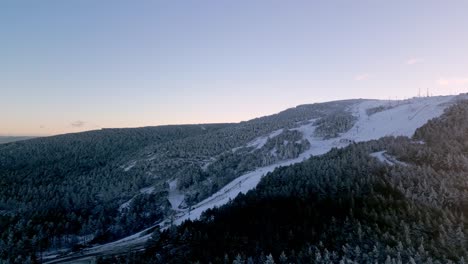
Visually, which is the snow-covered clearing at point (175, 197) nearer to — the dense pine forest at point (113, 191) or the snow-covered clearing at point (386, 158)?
the dense pine forest at point (113, 191)

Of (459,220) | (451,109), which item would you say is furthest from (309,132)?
(459,220)

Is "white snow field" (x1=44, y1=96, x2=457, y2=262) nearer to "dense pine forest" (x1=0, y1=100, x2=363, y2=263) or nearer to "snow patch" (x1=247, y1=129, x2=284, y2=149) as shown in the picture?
"snow patch" (x1=247, y1=129, x2=284, y2=149)

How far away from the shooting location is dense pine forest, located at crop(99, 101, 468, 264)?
205 feet

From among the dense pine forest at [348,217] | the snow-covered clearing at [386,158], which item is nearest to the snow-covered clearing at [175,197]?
the dense pine forest at [348,217]

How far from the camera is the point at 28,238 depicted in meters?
113

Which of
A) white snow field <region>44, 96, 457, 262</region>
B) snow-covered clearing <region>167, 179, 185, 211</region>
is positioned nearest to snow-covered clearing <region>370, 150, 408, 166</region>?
white snow field <region>44, 96, 457, 262</region>

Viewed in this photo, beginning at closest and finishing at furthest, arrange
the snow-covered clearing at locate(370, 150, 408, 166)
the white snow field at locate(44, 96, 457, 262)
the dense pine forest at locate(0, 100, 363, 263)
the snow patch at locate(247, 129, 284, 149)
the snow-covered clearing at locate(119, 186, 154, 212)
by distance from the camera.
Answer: the snow-covered clearing at locate(370, 150, 408, 166)
the white snow field at locate(44, 96, 457, 262)
the dense pine forest at locate(0, 100, 363, 263)
the snow-covered clearing at locate(119, 186, 154, 212)
the snow patch at locate(247, 129, 284, 149)

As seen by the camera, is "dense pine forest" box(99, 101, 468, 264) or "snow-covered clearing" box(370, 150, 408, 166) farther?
"snow-covered clearing" box(370, 150, 408, 166)

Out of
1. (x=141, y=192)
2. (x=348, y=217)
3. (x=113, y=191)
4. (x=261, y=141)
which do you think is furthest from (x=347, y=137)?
(x=113, y=191)

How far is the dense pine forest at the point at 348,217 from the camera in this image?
62469 millimetres

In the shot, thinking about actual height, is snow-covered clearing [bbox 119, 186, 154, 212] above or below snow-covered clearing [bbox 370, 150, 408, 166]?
below

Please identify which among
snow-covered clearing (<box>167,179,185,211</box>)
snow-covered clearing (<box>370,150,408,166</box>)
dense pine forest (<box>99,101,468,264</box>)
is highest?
snow-covered clearing (<box>370,150,408,166</box>)

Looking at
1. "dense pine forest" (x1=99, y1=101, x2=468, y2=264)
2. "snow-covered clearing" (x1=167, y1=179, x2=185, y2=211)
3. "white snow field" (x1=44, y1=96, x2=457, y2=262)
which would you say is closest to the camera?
"dense pine forest" (x1=99, y1=101, x2=468, y2=264)

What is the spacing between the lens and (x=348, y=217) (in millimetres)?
73312
